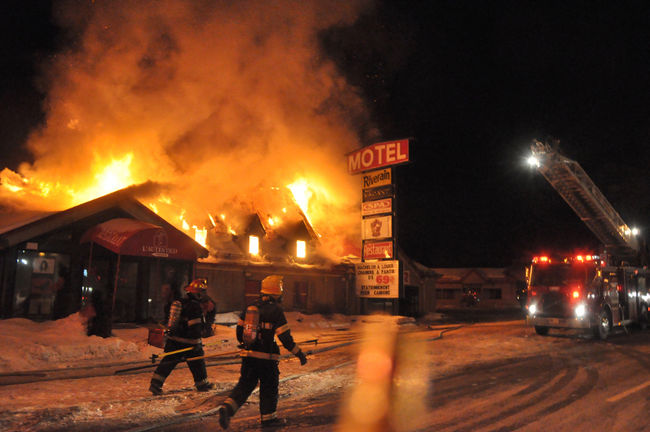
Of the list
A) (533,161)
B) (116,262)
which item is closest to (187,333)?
(116,262)

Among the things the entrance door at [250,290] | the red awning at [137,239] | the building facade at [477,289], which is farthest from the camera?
the building facade at [477,289]

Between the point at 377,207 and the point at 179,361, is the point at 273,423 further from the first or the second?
the point at 377,207

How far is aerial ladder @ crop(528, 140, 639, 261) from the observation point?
52.1ft

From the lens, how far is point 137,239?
12.8 m

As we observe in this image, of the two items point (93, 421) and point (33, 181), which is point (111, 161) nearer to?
point (33, 181)

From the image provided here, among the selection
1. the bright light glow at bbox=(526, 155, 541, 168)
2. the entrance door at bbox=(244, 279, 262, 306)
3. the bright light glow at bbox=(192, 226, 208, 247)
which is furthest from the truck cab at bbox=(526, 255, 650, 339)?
the bright light glow at bbox=(192, 226, 208, 247)

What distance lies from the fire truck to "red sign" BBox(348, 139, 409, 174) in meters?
8.53

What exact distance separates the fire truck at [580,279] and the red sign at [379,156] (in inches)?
336

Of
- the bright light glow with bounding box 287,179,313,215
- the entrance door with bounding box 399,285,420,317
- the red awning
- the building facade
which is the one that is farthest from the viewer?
the building facade

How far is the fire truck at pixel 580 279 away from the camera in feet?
49.3

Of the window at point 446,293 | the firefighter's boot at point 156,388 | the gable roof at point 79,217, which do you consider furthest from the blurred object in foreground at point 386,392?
the window at point 446,293

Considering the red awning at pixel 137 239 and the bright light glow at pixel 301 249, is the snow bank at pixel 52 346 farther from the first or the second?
the bright light glow at pixel 301 249

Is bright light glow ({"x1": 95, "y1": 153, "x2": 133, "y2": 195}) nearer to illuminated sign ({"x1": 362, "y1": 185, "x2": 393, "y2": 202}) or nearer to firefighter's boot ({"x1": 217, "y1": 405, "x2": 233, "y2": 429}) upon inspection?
illuminated sign ({"x1": 362, "y1": 185, "x2": 393, "y2": 202})

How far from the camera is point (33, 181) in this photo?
1870 centimetres
